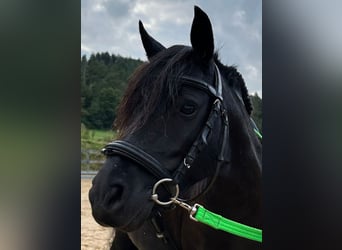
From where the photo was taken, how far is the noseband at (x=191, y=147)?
1.41 m

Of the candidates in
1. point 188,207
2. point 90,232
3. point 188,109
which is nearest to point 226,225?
point 188,207

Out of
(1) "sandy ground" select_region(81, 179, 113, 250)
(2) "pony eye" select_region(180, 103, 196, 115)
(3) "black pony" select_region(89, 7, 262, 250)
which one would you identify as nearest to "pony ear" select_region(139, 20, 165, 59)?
(3) "black pony" select_region(89, 7, 262, 250)

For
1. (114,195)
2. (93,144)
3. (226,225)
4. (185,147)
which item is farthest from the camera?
(93,144)

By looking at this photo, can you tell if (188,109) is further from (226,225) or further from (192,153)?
(226,225)

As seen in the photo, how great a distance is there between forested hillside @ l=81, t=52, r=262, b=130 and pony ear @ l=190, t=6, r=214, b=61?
0.43m

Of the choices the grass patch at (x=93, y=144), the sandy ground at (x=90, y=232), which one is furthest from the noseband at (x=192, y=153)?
the sandy ground at (x=90, y=232)

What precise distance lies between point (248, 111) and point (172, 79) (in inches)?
24.7

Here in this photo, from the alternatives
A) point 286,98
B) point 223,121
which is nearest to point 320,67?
point 286,98

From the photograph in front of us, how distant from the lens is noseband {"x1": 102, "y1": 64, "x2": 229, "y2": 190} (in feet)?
4.63

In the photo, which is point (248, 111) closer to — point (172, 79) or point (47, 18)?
point (172, 79)

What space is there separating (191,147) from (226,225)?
48cm

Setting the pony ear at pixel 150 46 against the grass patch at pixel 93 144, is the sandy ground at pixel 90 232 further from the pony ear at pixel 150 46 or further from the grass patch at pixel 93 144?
the pony ear at pixel 150 46

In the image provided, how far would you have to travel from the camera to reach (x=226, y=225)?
1774mm

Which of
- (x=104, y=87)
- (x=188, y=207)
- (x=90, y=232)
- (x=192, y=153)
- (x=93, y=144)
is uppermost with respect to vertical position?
(x=104, y=87)
